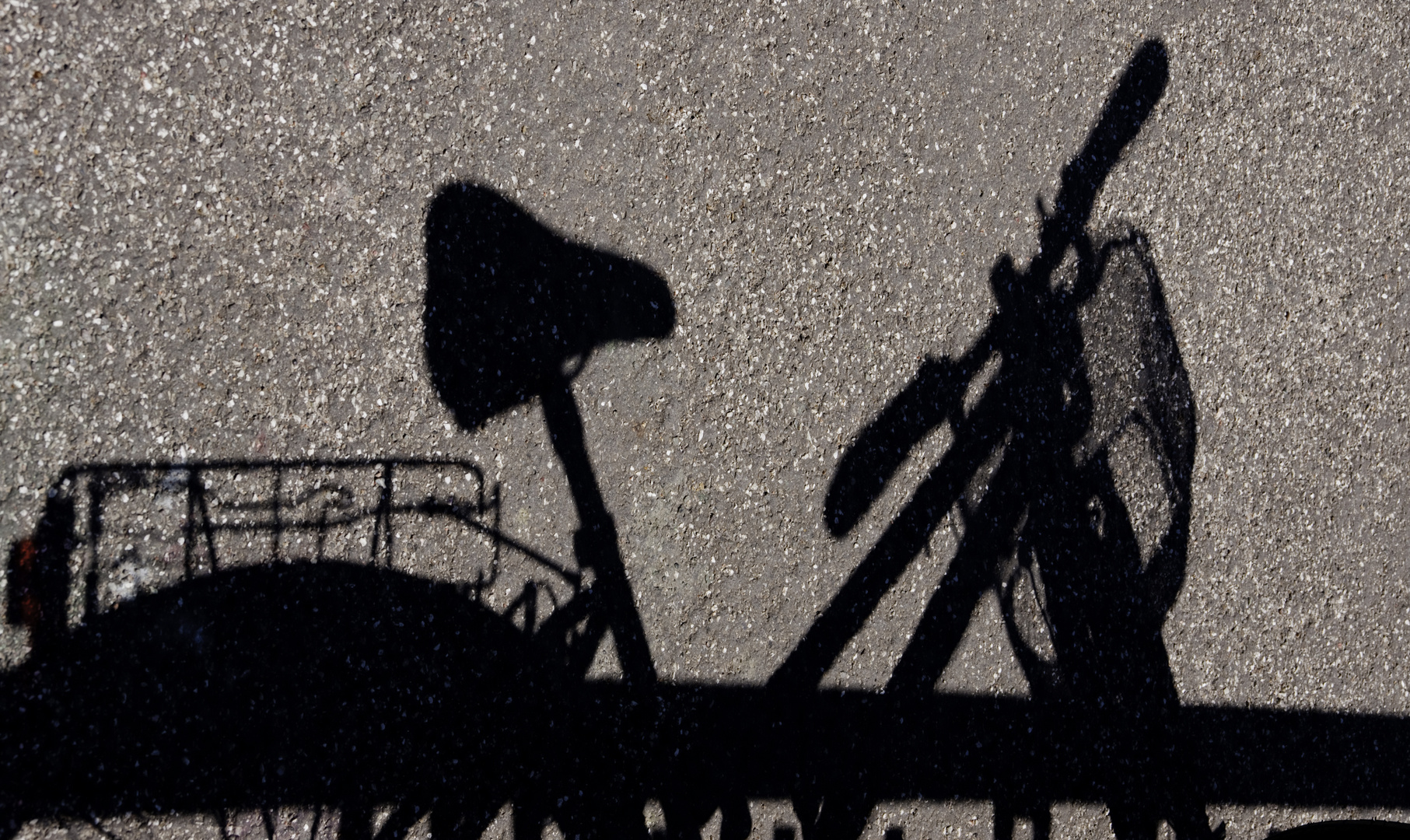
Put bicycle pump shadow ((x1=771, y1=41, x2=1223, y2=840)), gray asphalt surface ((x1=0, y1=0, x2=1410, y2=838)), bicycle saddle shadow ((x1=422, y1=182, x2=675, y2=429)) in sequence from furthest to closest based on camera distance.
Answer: bicycle pump shadow ((x1=771, y1=41, x2=1223, y2=840)) → bicycle saddle shadow ((x1=422, y1=182, x2=675, y2=429)) → gray asphalt surface ((x1=0, y1=0, x2=1410, y2=838))

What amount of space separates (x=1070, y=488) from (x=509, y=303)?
2407 millimetres

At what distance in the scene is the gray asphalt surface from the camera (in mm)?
2506

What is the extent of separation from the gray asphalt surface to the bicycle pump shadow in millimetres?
94

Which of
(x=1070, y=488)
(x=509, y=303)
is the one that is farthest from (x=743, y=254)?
(x=1070, y=488)

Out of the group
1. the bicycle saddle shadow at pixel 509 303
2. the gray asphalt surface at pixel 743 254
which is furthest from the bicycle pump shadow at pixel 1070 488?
the bicycle saddle shadow at pixel 509 303

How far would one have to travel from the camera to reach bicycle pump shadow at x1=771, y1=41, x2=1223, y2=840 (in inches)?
131

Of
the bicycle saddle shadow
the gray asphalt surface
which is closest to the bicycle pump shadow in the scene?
the gray asphalt surface

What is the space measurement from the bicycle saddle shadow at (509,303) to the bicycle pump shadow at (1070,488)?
1.07 m

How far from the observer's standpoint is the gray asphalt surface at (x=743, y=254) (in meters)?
2.51

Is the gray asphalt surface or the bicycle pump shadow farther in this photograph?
the bicycle pump shadow

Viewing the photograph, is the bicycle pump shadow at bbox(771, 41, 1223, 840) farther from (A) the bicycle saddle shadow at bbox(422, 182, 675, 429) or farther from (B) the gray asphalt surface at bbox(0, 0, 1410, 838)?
(A) the bicycle saddle shadow at bbox(422, 182, 675, 429)

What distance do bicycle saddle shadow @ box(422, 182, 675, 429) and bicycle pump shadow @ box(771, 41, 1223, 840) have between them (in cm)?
107

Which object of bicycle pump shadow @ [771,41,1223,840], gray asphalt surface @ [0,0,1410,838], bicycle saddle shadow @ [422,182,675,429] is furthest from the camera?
bicycle pump shadow @ [771,41,1223,840]

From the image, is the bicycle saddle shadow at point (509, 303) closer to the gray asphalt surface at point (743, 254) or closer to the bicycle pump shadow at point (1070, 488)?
the gray asphalt surface at point (743, 254)
